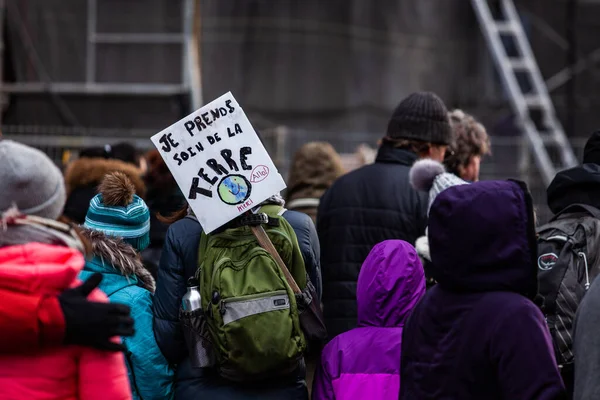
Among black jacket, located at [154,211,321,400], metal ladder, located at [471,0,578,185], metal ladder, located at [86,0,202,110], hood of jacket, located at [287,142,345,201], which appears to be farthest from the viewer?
metal ladder, located at [471,0,578,185]

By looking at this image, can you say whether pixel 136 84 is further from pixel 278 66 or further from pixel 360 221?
pixel 360 221

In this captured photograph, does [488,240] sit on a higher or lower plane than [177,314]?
higher

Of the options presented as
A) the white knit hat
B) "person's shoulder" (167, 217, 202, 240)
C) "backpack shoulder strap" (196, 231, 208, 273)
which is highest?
the white knit hat

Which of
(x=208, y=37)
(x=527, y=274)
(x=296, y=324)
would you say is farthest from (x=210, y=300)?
(x=208, y=37)

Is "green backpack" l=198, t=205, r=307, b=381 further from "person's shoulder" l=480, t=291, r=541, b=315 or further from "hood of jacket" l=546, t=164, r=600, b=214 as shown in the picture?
"hood of jacket" l=546, t=164, r=600, b=214

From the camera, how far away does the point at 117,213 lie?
4.76 metres

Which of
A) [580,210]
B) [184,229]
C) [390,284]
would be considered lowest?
[390,284]

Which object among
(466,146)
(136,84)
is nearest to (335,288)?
(466,146)

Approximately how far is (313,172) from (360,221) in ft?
5.21

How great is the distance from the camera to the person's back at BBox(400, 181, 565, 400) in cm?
306

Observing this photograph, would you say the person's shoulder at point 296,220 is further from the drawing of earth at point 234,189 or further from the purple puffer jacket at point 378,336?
the purple puffer jacket at point 378,336

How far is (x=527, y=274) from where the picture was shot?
3.22 meters

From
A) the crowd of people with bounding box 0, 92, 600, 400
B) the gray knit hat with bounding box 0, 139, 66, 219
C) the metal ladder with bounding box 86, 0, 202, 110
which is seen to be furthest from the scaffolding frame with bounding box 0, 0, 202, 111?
the gray knit hat with bounding box 0, 139, 66, 219

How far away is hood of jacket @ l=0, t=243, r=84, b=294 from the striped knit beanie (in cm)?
167
